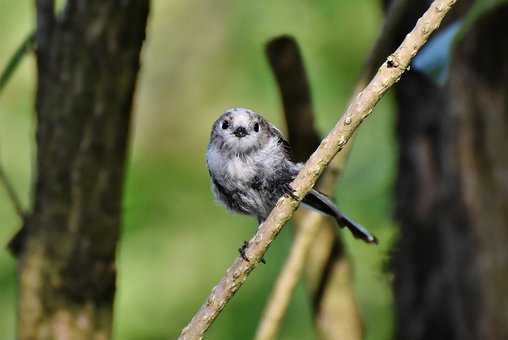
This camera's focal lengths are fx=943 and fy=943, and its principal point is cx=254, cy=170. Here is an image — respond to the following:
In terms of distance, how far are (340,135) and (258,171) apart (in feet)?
4.05

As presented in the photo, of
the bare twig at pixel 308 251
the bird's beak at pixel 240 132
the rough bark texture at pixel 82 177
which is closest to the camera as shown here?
the bird's beak at pixel 240 132

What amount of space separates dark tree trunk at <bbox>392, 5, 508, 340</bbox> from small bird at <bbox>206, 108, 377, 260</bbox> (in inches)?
80.3

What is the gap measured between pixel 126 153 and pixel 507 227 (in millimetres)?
2596

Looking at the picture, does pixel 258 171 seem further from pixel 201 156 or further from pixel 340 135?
pixel 201 156

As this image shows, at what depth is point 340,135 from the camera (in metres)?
2.41

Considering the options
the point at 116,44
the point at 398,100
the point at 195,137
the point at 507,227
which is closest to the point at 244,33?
the point at 195,137

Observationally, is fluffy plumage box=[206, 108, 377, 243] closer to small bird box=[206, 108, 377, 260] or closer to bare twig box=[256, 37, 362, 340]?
small bird box=[206, 108, 377, 260]

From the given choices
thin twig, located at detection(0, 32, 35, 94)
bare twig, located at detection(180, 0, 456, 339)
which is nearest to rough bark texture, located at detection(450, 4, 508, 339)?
thin twig, located at detection(0, 32, 35, 94)

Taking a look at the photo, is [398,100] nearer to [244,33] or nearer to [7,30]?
[244,33]

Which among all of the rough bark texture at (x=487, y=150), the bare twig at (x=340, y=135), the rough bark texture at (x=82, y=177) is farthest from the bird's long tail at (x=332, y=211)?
the rough bark texture at (x=487, y=150)

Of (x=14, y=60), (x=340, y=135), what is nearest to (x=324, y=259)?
(x=14, y=60)

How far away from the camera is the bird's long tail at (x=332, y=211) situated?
11.7 feet

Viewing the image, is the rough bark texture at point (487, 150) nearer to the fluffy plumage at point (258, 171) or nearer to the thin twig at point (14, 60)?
the fluffy plumage at point (258, 171)

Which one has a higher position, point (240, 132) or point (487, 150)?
point (487, 150)
